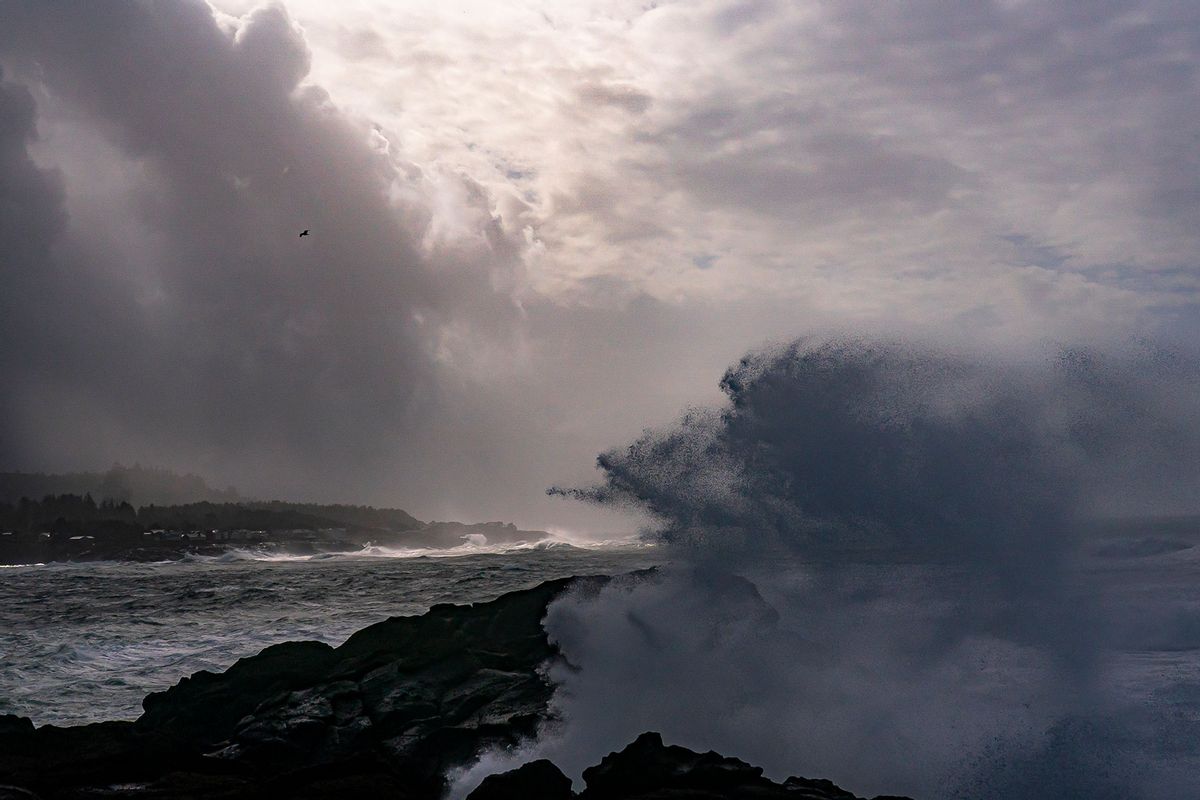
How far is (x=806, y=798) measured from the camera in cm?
→ 916

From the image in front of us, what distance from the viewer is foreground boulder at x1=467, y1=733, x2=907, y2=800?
9.28 m

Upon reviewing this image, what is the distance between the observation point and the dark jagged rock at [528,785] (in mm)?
9360

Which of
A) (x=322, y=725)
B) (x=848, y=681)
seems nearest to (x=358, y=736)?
(x=322, y=725)

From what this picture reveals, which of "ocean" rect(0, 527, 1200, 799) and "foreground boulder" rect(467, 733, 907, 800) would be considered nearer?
"foreground boulder" rect(467, 733, 907, 800)

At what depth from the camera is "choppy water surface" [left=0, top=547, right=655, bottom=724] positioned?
15500mm

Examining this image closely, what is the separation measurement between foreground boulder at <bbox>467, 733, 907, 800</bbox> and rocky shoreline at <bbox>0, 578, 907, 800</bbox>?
0.02 metres

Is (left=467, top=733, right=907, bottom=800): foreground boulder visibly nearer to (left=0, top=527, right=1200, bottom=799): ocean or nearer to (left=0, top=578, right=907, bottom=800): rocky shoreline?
(left=0, top=578, right=907, bottom=800): rocky shoreline

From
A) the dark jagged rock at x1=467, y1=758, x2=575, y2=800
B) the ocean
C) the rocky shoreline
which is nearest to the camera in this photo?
the dark jagged rock at x1=467, y1=758, x2=575, y2=800

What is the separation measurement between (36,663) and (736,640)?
13516 mm

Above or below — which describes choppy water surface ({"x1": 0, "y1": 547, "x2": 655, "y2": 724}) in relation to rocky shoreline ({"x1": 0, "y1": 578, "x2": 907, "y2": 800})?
below

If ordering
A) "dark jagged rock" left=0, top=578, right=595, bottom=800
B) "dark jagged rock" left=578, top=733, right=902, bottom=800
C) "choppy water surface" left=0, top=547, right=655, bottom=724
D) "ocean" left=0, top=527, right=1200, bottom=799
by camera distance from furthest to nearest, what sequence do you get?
1. "choppy water surface" left=0, top=547, right=655, bottom=724
2. "ocean" left=0, top=527, right=1200, bottom=799
3. "dark jagged rock" left=0, top=578, right=595, bottom=800
4. "dark jagged rock" left=578, top=733, right=902, bottom=800

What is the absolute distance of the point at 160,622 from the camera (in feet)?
77.4

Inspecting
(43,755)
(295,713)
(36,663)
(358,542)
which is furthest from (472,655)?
(358,542)

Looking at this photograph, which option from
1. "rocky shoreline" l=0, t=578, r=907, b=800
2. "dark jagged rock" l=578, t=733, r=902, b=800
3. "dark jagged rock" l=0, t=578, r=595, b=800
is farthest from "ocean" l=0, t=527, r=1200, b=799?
"dark jagged rock" l=578, t=733, r=902, b=800
